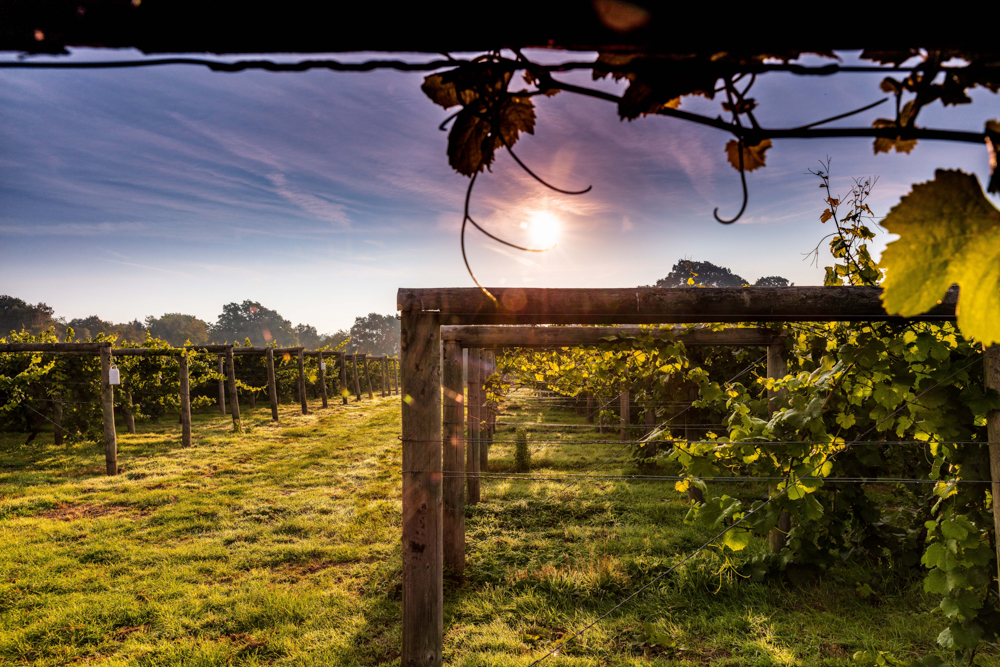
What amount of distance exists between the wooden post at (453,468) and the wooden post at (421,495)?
2.08m

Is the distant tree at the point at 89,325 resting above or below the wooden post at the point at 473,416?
above

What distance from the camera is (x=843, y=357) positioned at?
2.74 m

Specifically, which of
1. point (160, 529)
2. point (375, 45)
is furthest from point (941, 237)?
point (160, 529)

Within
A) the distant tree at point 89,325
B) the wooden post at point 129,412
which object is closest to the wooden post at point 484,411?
the wooden post at point 129,412

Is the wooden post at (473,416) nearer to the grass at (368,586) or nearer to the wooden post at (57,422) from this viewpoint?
the grass at (368,586)

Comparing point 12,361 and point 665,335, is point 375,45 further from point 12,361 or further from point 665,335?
point 12,361

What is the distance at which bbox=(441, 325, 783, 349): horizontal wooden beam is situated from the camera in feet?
14.6

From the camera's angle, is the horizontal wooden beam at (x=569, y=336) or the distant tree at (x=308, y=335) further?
the distant tree at (x=308, y=335)

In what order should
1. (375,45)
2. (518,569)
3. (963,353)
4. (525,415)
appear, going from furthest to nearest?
(525,415), (518,569), (963,353), (375,45)

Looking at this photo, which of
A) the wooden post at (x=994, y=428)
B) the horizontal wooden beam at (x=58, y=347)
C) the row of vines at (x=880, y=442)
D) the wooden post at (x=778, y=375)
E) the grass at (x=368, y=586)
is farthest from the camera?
the horizontal wooden beam at (x=58, y=347)

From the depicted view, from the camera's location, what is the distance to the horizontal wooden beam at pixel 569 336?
14.6 ft

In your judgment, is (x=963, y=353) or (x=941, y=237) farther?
(x=963, y=353)

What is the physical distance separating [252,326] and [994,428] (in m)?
135

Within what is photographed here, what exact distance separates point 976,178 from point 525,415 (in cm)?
1657
